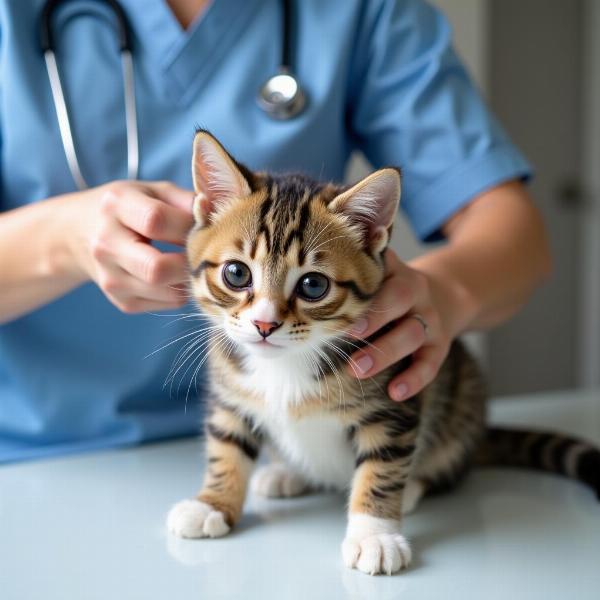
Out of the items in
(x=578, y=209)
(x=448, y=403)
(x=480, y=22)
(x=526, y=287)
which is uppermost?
(x=480, y=22)

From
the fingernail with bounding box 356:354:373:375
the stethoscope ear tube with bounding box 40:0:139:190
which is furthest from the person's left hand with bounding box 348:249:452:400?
the stethoscope ear tube with bounding box 40:0:139:190

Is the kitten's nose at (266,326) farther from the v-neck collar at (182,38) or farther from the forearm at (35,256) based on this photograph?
the v-neck collar at (182,38)

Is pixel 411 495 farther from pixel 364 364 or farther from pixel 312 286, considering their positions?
pixel 312 286

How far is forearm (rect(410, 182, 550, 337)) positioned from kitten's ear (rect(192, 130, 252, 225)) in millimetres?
299

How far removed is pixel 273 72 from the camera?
1.24 m

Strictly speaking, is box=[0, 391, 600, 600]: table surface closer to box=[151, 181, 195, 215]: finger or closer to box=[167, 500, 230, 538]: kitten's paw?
box=[167, 500, 230, 538]: kitten's paw

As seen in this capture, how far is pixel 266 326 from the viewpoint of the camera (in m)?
0.83

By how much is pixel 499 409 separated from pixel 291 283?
879mm

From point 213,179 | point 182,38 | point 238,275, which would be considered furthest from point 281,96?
point 238,275

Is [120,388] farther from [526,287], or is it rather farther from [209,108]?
[526,287]

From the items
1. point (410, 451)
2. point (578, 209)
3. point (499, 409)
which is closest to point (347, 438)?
point (410, 451)

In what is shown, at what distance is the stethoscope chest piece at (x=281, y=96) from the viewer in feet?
3.93

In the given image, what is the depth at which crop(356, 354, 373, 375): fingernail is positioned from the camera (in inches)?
35.6

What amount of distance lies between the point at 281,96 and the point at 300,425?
545 millimetres
